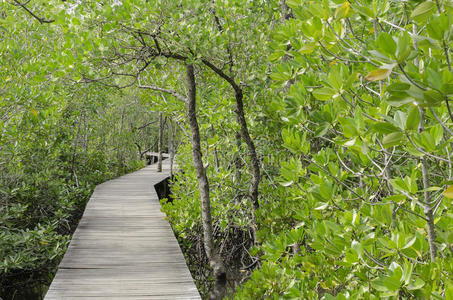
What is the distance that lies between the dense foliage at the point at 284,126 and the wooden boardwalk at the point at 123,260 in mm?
443

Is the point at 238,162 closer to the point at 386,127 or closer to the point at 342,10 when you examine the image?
the point at 342,10

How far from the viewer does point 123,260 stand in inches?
164

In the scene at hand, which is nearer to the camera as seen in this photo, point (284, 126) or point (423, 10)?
point (423, 10)

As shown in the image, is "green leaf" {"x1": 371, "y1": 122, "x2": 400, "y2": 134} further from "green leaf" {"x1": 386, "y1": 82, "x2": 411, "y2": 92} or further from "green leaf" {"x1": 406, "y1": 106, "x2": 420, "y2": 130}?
"green leaf" {"x1": 386, "y1": 82, "x2": 411, "y2": 92}

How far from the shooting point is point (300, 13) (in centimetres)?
175

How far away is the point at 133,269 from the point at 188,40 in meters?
2.42

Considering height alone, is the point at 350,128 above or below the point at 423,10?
below

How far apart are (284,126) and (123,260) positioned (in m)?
2.35

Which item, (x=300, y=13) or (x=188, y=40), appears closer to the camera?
(x=300, y=13)

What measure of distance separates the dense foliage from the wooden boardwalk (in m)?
0.44

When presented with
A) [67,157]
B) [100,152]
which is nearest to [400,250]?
[67,157]

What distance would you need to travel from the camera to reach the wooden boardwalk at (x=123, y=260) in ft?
11.2

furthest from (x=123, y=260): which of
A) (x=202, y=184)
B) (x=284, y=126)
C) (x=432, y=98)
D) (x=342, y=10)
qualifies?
(x=432, y=98)

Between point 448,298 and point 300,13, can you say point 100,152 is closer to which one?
point 300,13
